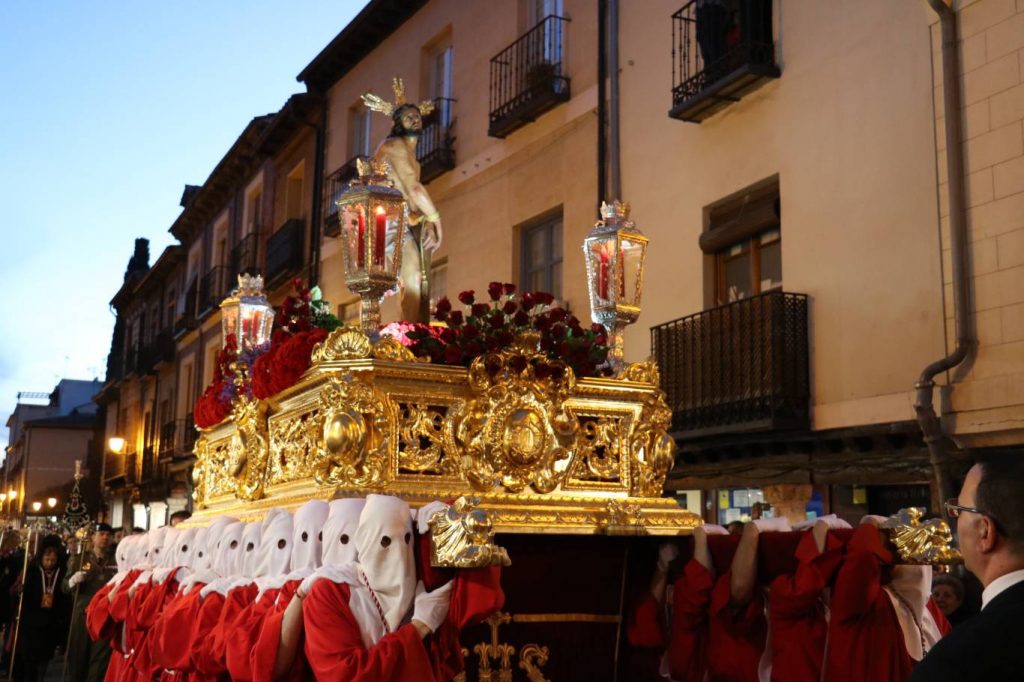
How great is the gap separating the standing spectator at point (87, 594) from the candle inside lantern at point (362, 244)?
486 centimetres

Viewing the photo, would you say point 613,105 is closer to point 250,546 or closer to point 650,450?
point 650,450

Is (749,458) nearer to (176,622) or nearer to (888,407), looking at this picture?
(888,407)

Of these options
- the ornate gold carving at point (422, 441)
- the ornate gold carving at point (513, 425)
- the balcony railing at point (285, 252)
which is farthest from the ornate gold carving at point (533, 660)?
the balcony railing at point (285, 252)

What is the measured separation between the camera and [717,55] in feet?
36.1

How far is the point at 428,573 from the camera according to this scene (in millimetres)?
4270

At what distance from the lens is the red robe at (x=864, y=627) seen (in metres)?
4.45

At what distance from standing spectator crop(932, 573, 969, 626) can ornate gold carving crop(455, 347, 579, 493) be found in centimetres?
263

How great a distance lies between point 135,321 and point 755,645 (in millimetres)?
33614

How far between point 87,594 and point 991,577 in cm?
825

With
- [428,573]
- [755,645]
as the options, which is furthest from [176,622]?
[755,645]

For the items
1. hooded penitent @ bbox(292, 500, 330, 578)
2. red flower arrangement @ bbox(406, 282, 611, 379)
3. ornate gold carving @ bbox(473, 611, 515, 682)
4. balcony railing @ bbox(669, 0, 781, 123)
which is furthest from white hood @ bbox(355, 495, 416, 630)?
balcony railing @ bbox(669, 0, 781, 123)

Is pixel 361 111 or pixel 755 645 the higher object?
pixel 361 111

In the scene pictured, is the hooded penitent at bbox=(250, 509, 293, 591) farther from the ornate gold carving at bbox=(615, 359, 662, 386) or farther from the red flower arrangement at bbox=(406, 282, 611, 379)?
the ornate gold carving at bbox=(615, 359, 662, 386)

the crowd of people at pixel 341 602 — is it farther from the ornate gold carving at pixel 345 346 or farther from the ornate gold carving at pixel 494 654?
the ornate gold carving at pixel 345 346
